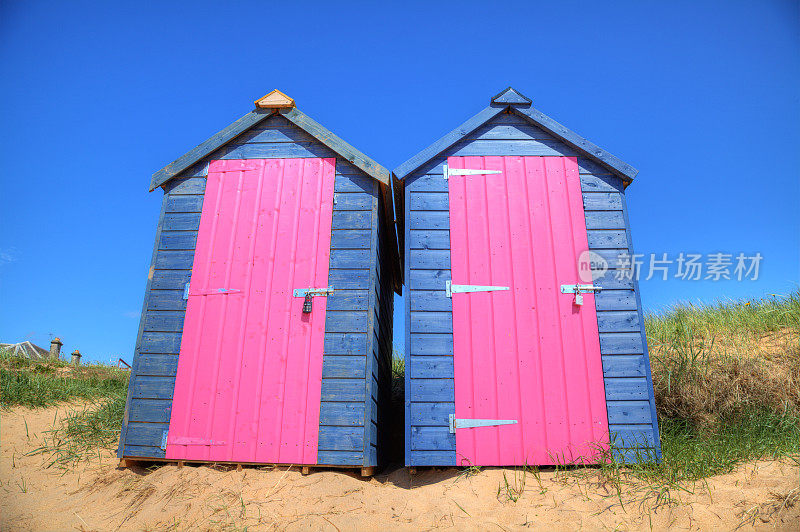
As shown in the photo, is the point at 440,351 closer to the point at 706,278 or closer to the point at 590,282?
the point at 590,282

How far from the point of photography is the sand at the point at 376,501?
391 centimetres

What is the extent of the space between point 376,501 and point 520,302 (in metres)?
2.53

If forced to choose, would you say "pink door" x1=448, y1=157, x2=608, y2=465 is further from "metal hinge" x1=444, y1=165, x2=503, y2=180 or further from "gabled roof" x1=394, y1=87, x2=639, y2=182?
"gabled roof" x1=394, y1=87, x2=639, y2=182

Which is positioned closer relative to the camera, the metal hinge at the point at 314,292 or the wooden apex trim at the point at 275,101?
the metal hinge at the point at 314,292

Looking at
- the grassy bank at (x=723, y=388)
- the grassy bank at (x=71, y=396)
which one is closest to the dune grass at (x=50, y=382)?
the grassy bank at (x=71, y=396)

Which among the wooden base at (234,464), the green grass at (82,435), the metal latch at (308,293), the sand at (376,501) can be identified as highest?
the metal latch at (308,293)

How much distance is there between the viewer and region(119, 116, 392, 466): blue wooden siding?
5043 mm

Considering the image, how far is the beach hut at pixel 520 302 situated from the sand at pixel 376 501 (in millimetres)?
480

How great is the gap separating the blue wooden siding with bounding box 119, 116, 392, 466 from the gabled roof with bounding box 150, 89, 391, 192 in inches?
4.4

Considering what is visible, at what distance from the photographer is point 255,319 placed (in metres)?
5.42

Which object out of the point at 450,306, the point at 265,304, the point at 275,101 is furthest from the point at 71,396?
the point at 450,306

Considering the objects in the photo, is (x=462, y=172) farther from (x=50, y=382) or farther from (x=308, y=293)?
(x=50, y=382)

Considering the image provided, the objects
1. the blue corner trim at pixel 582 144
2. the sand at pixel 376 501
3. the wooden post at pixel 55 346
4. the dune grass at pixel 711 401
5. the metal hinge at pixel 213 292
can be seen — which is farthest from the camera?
the wooden post at pixel 55 346

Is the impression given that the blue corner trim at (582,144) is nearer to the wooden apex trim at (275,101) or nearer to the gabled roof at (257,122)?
the gabled roof at (257,122)
